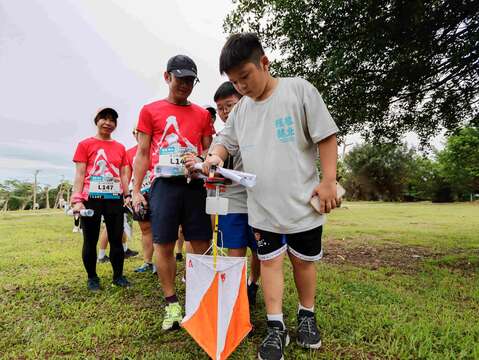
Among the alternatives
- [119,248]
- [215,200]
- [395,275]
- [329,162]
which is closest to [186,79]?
[215,200]

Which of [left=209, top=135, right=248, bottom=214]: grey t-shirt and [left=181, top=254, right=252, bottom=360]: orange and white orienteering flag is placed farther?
[left=209, top=135, right=248, bottom=214]: grey t-shirt

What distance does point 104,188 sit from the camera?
11.8 ft

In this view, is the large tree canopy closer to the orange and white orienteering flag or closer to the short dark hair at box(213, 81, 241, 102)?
the short dark hair at box(213, 81, 241, 102)

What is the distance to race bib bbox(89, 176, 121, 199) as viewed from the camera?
3547 mm

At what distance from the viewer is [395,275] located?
4.14 metres

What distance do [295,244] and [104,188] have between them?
228cm

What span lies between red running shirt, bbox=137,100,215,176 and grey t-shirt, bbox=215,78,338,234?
2.33ft

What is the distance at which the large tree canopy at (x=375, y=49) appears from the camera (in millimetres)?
3963

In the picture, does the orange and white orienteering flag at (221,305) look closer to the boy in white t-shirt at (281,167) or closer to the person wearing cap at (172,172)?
the boy in white t-shirt at (281,167)

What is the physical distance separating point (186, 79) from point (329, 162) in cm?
131

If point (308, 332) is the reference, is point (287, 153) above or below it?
above

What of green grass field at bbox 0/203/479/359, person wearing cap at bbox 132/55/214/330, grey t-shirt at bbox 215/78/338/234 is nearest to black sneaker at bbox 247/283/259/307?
green grass field at bbox 0/203/479/359

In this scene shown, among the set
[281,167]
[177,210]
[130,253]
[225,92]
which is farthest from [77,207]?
[130,253]

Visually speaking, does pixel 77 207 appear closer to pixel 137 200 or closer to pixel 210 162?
pixel 137 200
